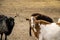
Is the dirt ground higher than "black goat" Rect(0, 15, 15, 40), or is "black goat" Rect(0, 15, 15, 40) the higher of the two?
"black goat" Rect(0, 15, 15, 40)

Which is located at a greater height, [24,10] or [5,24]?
[5,24]

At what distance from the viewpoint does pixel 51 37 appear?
2.20m

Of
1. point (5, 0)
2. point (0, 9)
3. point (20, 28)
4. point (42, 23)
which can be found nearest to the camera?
point (42, 23)

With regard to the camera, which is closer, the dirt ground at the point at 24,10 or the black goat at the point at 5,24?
the black goat at the point at 5,24

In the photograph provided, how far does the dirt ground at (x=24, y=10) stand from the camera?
3.68m

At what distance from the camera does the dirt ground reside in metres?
3.68

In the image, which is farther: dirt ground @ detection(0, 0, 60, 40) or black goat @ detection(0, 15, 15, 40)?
dirt ground @ detection(0, 0, 60, 40)

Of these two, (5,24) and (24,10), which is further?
(24,10)

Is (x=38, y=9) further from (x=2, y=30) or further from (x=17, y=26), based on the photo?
(x=2, y=30)

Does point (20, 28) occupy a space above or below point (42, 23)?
below

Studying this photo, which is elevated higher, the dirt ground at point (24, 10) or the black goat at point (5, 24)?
the black goat at point (5, 24)

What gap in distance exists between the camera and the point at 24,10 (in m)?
4.93

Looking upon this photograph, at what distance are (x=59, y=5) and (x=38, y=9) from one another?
2.53ft

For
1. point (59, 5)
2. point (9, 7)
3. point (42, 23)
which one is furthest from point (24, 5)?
point (42, 23)
